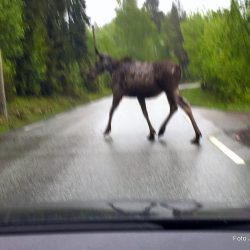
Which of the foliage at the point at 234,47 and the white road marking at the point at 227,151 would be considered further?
the foliage at the point at 234,47

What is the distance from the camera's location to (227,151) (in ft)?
37.4

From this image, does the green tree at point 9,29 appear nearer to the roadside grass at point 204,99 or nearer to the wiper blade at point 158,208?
the roadside grass at point 204,99

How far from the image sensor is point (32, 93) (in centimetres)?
3725

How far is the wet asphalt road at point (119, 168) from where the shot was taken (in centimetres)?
744

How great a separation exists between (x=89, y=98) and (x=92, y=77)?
3252cm

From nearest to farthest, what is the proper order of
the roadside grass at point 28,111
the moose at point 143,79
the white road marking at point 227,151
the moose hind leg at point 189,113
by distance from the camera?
the white road marking at point 227,151 → the moose hind leg at point 189,113 → the moose at point 143,79 → the roadside grass at point 28,111

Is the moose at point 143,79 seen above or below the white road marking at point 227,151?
above

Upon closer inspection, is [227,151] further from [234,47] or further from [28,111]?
[28,111]

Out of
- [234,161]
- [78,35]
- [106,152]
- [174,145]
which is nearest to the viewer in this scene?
[234,161]

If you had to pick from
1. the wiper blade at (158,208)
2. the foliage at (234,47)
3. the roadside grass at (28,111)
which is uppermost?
the wiper blade at (158,208)

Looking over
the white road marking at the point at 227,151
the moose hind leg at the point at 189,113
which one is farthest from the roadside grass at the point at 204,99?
the white road marking at the point at 227,151

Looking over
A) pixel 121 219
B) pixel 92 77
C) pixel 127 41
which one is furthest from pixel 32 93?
pixel 121 219

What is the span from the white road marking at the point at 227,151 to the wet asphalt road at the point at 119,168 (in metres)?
0.10

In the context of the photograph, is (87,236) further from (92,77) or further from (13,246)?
(92,77)
